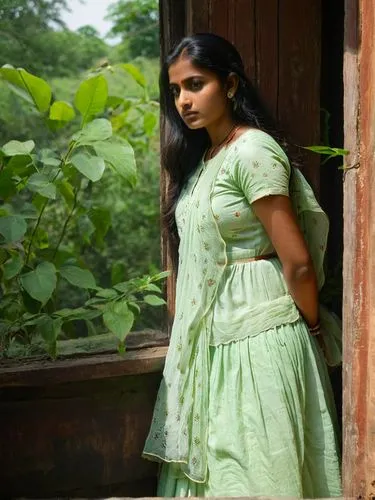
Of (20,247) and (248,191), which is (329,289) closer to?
(248,191)

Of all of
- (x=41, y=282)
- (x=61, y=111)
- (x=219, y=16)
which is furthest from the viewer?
(x=61, y=111)

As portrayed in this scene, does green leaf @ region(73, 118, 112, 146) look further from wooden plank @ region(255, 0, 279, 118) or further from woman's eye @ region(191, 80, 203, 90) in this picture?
wooden plank @ region(255, 0, 279, 118)

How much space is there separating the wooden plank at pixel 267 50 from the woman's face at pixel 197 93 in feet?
1.22

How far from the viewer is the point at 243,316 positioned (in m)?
2.53

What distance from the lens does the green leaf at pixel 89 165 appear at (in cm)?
277

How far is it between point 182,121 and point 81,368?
0.99m

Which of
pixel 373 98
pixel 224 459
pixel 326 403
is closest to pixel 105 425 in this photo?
pixel 224 459

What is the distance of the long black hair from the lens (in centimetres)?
257

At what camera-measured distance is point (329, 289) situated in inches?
118

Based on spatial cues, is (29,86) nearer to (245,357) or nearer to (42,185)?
(42,185)

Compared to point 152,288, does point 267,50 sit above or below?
above

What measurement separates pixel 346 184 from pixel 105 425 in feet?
4.51

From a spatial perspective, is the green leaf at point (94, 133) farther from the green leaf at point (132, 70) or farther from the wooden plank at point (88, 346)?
the wooden plank at point (88, 346)

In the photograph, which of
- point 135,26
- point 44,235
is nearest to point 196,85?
point 44,235
